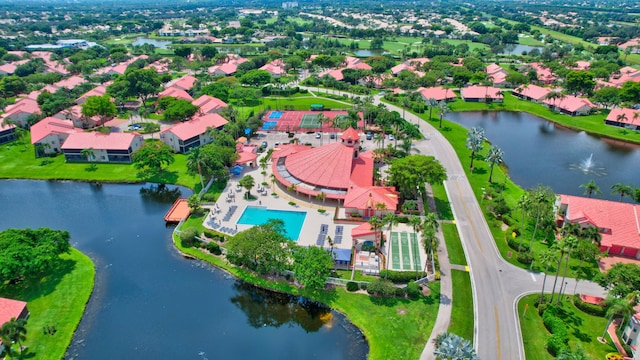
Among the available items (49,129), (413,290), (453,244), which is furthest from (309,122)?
(413,290)

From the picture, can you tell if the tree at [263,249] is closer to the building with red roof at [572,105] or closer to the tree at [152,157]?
the tree at [152,157]

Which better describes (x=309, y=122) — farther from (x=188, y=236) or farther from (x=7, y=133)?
(x=7, y=133)

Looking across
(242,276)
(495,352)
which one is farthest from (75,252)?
(495,352)

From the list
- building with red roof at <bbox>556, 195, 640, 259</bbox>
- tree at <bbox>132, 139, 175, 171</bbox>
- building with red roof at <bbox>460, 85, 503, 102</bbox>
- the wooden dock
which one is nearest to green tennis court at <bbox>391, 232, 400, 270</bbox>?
building with red roof at <bbox>556, 195, 640, 259</bbox>

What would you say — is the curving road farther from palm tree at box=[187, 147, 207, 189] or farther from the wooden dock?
palm tree at box=[187, 147, 207, 189]

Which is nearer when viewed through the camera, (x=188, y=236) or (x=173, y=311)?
(x=173, y=311)

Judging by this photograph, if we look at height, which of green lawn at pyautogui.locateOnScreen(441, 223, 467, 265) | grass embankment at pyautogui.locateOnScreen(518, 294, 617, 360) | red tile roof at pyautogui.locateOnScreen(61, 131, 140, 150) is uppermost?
red tile roof at pyautogui.locateOnScreen(61, 131, 140, 150)
